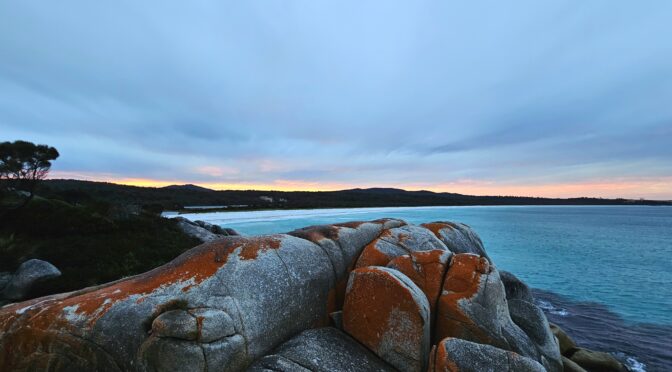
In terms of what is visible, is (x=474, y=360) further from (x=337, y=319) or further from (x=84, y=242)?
(x=84, y=242)

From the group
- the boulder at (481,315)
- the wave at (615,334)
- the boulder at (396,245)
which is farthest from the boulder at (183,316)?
the wave at (615,334)

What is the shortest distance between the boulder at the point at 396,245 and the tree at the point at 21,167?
22560 mm

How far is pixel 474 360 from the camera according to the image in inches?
243

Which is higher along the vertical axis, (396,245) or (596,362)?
(396,245)

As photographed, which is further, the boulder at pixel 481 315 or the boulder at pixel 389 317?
the boulder at pixel 481 315

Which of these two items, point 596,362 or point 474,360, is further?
point 596,362

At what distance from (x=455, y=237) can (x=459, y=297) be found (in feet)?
21.7

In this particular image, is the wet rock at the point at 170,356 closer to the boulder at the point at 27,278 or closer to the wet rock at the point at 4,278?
the boulder at the point at 27,278

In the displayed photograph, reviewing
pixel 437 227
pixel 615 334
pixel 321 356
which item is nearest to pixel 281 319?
pixel 321 356

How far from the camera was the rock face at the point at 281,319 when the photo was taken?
20.8ft

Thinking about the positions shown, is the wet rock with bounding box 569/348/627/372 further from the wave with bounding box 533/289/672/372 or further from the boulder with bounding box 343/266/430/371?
the boulder with bounding box 343/266/430/371

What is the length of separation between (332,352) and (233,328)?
2270 mm

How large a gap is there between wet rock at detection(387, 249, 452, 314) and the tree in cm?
2392

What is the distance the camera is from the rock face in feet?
20.8
